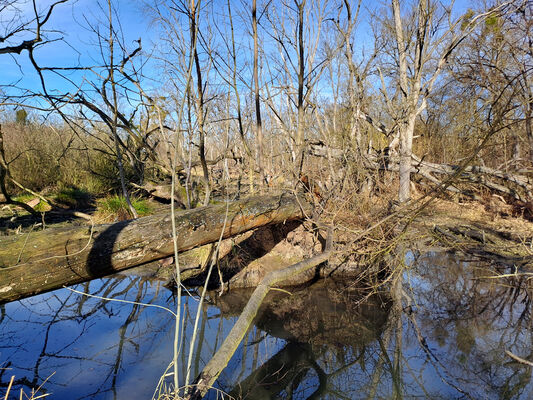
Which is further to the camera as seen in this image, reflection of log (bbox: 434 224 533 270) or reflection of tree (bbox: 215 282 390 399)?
reflection of log (bbox: 434 224 533 270)

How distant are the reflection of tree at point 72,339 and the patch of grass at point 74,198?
4584mm

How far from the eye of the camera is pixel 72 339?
12.1ft

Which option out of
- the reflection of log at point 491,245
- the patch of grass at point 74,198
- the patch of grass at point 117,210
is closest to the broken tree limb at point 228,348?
the reflection of log at point 491,245

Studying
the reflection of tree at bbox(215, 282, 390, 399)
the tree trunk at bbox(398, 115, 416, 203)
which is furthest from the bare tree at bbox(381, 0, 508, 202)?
the reflection of tree at bbox(215, 282, 390, 399)

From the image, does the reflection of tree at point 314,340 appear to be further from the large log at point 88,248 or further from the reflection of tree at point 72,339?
the large log at point 88,248

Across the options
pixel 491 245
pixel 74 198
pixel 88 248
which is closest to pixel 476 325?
pixel 491 245

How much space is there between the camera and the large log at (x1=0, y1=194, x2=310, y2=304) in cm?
253

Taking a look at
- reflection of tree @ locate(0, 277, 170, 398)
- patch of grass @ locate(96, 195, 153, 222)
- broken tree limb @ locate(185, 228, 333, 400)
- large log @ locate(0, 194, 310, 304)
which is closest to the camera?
broken tree limb @ locate(185, 228, 333, 400)

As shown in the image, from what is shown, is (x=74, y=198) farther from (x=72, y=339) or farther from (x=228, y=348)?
(x=228, y=348)

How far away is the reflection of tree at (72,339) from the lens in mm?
3076

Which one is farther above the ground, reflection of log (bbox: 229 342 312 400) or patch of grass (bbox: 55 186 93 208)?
patch of grass (bbox: 55 186 93 208)

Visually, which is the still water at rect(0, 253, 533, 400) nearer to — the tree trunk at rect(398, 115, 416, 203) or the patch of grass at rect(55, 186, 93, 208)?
the tree trunk at rect(398, 115, 416, 203)

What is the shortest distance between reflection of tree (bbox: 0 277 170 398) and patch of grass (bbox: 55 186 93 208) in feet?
15.0

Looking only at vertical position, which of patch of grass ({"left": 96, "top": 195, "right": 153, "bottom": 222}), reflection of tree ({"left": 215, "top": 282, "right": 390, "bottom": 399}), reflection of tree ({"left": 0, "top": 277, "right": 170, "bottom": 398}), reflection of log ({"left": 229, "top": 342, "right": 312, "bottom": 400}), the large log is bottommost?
reflection of tree ({"left": 215, "top": 282, "right": 390, "bottom": 399})
